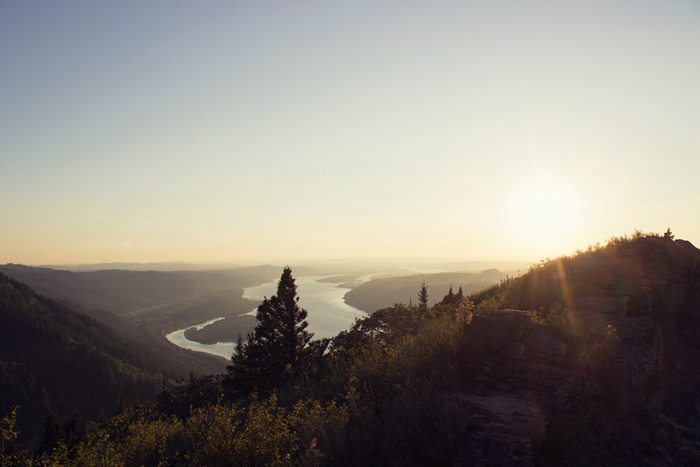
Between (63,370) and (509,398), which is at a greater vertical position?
(509,398)

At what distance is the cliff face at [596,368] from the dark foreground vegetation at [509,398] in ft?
0.08

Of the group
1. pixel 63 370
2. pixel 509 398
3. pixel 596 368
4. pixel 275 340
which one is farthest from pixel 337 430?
pixel 63 370

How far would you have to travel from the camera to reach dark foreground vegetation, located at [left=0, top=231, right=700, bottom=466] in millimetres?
5418

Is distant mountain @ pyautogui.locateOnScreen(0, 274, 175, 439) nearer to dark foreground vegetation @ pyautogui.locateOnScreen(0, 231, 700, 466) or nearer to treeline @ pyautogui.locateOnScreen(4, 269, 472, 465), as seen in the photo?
treeline @ pyautogui.locateOnScreen(4, 269, 472, 465)

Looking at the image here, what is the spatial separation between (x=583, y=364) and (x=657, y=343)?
133 inches

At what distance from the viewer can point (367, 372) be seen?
782 centimetres

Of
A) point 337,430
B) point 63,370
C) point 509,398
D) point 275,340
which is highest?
point 337,430

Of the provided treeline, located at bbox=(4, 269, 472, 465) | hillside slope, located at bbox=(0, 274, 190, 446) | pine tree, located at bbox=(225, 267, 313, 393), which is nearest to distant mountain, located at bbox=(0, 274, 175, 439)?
hillside slope, located at bbox=(0, 274, 190, 446)

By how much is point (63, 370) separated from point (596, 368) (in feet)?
678

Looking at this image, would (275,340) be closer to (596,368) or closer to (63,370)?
(596,368)

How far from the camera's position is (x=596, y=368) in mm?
7695

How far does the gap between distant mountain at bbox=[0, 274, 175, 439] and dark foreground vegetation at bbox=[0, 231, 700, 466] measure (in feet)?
487

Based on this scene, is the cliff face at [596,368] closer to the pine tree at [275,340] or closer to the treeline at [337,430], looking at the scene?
the treeline at [337,430]

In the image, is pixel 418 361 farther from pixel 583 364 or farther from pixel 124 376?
pixel 124 376
